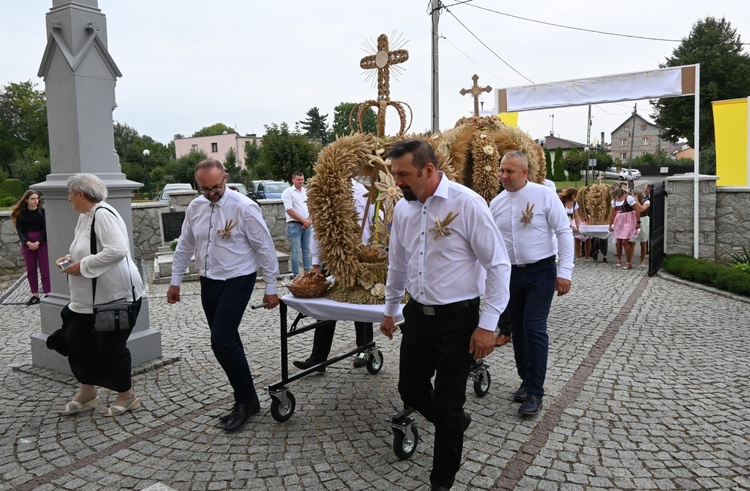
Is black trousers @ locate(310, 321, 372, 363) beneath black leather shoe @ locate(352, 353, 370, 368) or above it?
above

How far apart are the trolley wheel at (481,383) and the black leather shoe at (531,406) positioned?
1.42ft

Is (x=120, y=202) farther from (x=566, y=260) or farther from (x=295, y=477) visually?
(x=566, y=260)

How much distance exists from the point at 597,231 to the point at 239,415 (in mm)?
10089

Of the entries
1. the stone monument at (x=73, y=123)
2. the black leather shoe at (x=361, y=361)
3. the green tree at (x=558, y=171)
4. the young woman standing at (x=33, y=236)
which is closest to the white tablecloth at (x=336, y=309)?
the black leather shoe at (x=361, y=361)

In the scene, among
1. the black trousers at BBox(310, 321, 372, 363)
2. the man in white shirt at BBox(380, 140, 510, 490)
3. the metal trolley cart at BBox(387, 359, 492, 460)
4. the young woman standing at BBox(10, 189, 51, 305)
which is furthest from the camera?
the young woman standing at BBox(10, 189, 51, 305)

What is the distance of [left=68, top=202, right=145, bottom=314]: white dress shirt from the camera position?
415 centimetres

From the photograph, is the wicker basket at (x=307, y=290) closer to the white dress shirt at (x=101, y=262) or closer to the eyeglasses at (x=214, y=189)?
the eyeglasses at (x=214, y=189)

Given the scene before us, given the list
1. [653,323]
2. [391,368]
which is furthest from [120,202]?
[653,323]

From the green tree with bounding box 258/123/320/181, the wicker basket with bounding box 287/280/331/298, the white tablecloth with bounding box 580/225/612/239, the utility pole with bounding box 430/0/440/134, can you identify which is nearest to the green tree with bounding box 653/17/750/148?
the green tree with bounding box 258/123/320/181

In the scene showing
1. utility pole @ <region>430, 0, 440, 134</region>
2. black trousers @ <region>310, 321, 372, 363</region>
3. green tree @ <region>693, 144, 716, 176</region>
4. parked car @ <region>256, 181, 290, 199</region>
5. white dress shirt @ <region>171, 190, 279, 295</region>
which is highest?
utility pole @ <region>430, 0, 440, 134</region>

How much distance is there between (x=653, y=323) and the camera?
7.16 metres

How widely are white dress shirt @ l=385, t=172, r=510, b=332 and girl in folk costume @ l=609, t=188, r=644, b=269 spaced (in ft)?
31.5

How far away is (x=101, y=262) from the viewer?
4.14 metres

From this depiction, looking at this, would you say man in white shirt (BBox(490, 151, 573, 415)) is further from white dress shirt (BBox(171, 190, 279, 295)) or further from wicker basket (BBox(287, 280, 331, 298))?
white dress shirt (BBox(171, 190, 279, 295))
